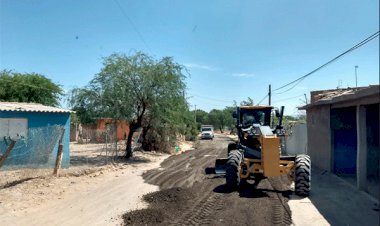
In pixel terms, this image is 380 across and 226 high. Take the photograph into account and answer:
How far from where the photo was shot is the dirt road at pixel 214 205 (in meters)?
8.83

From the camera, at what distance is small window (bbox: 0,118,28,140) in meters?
16.5

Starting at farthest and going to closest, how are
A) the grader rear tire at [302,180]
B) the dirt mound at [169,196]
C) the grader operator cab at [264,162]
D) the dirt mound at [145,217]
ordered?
the grader operator cab at [264,162], the grader rear tire at [302,180], the dirt mound at [169,196], the dirt mound at [145,217]

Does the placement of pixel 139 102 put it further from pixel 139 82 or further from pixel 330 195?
pixel 330 195

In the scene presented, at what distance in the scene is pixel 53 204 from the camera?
1088 cm

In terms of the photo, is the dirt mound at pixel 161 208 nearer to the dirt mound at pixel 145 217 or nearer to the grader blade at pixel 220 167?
the dirt mound at pixel 145 217

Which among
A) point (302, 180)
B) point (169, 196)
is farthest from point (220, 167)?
point (302, 180)

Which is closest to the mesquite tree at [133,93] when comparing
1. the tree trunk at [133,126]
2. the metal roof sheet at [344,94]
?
the tree trunk at [133,126]

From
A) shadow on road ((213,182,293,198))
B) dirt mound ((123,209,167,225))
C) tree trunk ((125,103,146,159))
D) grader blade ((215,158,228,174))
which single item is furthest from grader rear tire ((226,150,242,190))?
tree trunk ((125,103,146,159))

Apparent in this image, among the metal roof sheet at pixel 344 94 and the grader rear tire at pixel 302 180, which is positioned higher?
the metal roof sheet at pixel 344 94

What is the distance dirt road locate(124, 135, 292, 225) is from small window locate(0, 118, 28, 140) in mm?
6463

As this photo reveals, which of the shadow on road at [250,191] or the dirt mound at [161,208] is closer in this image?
the dirt mound at [161,208]

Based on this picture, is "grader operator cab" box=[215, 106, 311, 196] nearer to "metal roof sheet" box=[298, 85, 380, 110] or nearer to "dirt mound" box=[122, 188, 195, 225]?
"dirt mound" box=[122, 188, 195, 225]

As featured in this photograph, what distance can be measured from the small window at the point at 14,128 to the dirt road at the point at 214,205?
6.46 m

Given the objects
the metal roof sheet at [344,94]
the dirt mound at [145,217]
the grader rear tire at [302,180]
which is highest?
the metal roof sheet at [344,94]
